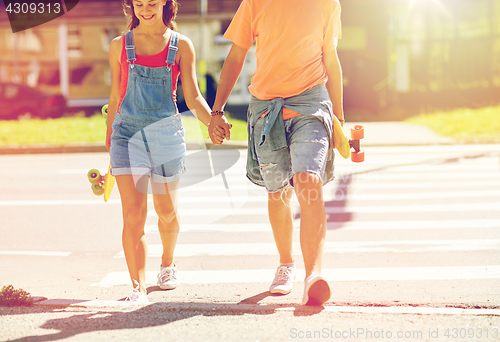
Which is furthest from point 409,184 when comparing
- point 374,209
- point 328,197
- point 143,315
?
point 143,315

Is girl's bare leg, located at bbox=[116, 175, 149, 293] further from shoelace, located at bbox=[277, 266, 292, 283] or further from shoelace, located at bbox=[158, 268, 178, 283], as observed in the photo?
shoelace, located at bbox=[277, 266, 292, 283]

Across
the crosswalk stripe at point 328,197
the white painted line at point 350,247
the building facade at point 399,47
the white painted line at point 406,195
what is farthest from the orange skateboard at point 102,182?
the building facade at point 399,47

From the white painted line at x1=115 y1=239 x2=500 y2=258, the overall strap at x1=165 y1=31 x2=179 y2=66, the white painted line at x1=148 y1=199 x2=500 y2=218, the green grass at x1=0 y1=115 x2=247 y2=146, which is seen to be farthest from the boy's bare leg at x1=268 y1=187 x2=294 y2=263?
the green grass at x1=0 y1=115 x2=247 y2=146

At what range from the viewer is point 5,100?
69.2 ft

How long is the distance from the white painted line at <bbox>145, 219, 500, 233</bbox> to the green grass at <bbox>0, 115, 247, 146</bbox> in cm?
853

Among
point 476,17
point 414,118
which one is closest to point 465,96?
point 476,17

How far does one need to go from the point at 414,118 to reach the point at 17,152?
41.0ft

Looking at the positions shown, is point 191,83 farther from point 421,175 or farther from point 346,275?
point 421,175

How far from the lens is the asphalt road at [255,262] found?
2.94m

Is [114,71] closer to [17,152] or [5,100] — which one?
[17,152]

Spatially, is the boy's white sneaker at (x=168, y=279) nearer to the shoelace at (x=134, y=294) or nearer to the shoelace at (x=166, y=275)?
the shoelace at (x=166, y=275)

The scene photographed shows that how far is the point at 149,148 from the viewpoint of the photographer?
3555 millimetres

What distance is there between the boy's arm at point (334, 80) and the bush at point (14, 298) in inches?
84.0

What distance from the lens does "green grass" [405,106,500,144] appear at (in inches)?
562
